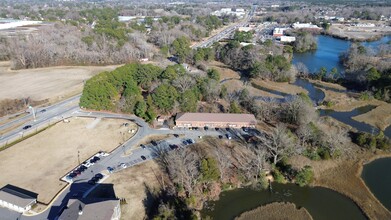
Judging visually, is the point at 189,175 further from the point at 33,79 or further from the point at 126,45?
the point at 126,45

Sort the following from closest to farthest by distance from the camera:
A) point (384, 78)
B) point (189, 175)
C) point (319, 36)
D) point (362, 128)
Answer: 1. point (189, 175)
2. point (362, 128)
3. point (384, 78)
4. point (319, 36)

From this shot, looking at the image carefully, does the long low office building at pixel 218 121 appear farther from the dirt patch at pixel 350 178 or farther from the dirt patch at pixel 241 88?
the dirt patch at pixel 241 88

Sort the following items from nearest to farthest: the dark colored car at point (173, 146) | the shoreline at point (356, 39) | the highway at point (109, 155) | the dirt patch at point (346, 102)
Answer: the highway at point (109, 155) → the dark colored car at point (173, 146) → the dirt patch at point (346, 102) → the shoreline at point (356, 39)

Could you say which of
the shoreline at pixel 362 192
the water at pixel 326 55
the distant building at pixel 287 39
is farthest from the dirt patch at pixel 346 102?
the distant building at pixel 287 39

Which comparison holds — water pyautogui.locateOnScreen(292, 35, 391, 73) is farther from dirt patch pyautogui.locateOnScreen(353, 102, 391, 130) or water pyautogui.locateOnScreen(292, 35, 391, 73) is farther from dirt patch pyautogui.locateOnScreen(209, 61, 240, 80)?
dirt patch pyautogui.locateOnScreen(353, 102, 391, 130)

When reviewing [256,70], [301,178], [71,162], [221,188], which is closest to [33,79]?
[71,162]

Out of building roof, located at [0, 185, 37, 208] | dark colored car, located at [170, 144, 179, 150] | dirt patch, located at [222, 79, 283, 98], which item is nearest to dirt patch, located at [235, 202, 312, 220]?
dark colored car, located at [170, 144, 179, 150]

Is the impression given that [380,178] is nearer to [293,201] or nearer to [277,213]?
[293,201]
